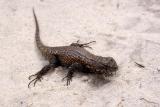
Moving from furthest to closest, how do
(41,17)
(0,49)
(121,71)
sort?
(41,17) < (0,49) < (121,71)

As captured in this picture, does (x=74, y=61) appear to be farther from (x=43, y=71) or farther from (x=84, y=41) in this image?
(x=84, y=41)

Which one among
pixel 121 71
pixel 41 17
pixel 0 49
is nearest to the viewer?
pixel 121 71

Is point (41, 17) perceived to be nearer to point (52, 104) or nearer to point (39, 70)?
point (39, 70)

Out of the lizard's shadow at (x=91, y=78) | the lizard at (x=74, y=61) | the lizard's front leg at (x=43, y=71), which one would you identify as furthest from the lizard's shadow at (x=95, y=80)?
the lizard's front leg at (x=43, y=71)

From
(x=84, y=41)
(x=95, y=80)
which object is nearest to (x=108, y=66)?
(x=95, y=80)

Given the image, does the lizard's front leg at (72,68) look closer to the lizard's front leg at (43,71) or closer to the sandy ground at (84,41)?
the sandy ground at (84,41)

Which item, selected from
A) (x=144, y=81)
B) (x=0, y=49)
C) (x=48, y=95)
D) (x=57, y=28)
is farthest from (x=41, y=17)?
(x=144, y=81)
